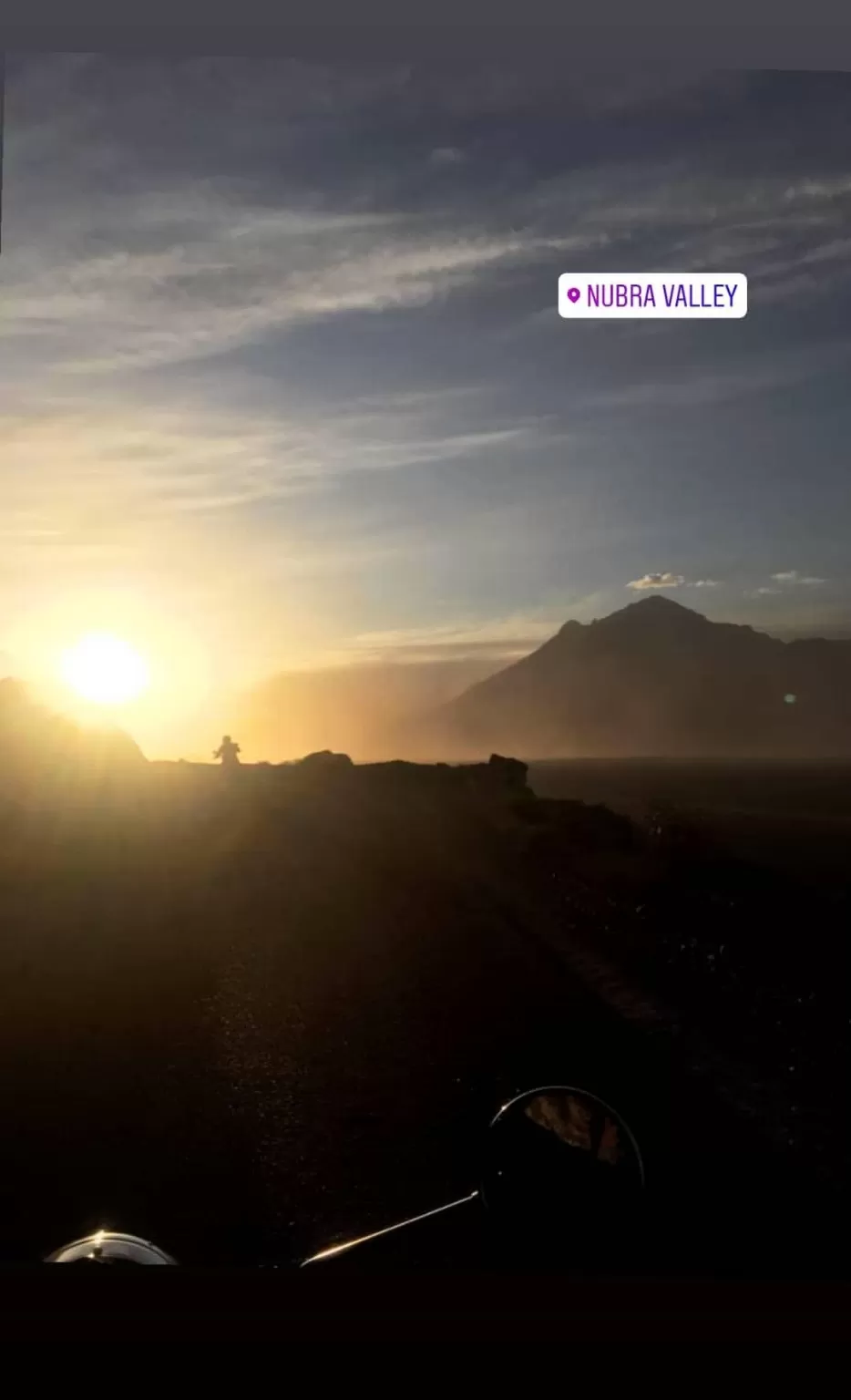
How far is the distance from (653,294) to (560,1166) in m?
2.63

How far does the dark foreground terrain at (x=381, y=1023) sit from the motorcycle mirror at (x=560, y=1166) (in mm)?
1245

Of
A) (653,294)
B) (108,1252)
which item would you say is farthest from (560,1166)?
(653,294)

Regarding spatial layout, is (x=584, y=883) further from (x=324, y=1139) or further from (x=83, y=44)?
(x=83, y=44)

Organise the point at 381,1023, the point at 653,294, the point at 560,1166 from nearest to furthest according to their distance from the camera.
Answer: the point at 560,1166 → the point at 653,294 → the point at 381,1023

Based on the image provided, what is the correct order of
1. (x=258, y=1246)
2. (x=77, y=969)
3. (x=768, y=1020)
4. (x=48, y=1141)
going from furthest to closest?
(x=77, y=969) → (x=768, y=1020) → (x=48, y=1141) → (x=258, y=1246)

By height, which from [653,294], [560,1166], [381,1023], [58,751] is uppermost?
[653,294]

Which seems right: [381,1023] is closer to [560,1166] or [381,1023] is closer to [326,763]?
[560,1166]

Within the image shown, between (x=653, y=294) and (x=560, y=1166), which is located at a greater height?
(x=653, y=294)

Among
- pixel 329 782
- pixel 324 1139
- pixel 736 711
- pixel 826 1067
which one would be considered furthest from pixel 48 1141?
pixel 329 782

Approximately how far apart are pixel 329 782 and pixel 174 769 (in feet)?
9.56

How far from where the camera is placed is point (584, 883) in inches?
361

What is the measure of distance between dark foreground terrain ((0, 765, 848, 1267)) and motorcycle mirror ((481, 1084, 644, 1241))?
1245 mm

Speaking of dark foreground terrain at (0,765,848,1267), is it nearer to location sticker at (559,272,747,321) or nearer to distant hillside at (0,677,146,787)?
distant hillside at (0,677,146,787)

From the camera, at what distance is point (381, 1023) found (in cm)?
528
